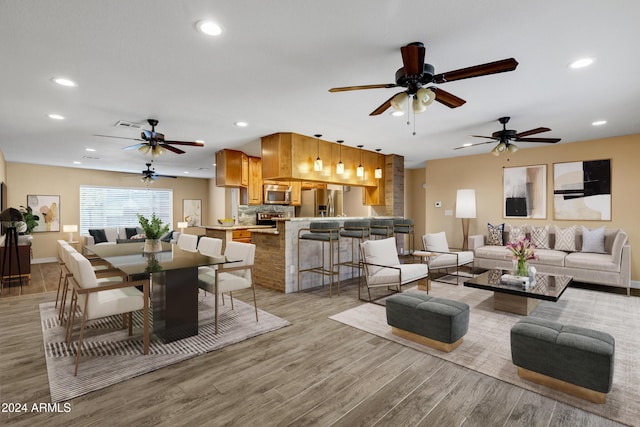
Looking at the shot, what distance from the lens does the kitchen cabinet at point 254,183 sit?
675 centimetres

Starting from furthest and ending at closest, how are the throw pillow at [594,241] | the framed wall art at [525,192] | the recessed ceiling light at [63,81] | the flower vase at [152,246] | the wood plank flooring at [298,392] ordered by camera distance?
the framed wall art at [525,192] < the throw pillow at [594,241] < the flower vase at [152,246] < the recessed ceiling light at [63,81] < the wood plank flooring at [298,392]

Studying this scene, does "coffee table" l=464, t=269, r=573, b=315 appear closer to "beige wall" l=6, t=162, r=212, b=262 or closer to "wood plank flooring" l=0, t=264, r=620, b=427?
"wood plank flooring" l=0, t=264, r=620, b=427

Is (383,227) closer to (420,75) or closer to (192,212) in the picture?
(420,75)

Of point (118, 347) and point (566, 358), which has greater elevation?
point (566, 358)

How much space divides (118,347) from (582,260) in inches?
254

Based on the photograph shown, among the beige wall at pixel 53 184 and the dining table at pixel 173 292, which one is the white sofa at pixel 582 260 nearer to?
the dining table at pixel 173 292

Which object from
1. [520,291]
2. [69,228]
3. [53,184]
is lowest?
[520,291]

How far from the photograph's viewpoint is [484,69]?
2150mm

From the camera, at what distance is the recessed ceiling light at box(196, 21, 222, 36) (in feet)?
7.01

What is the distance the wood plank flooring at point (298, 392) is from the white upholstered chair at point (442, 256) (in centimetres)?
273

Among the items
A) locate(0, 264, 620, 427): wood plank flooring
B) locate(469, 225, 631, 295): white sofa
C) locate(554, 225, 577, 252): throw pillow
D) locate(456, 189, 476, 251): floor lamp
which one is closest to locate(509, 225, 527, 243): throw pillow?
locate(469, 225, 631, 295): white sofa

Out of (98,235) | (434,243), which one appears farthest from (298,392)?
(98,235)

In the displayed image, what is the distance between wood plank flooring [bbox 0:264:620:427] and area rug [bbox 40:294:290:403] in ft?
0.33

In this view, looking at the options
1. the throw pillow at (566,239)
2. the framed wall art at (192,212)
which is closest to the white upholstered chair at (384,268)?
the throw pillow at (566,239)
